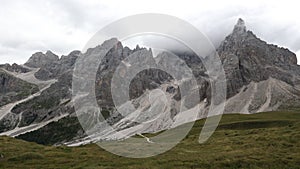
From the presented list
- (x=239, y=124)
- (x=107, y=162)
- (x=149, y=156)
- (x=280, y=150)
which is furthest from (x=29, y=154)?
(x=239, y=124)

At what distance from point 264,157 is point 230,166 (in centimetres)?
670

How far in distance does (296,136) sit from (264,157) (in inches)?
771

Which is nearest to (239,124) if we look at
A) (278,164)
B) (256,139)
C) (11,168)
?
(256,139)

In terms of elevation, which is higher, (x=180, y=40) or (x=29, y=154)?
(x=180, y=40)

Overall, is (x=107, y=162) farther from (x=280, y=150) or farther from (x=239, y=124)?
(x=239, y=124)

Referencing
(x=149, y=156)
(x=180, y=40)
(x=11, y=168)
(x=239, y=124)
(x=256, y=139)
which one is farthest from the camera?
(x=239, y=124)

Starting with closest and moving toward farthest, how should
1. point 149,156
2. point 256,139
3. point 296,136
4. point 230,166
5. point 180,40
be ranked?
point 180,40 → point 230,166 → point 149,156 → point 296,136 → point 256,139

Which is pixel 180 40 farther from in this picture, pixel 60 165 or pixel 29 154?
pixel 29 154

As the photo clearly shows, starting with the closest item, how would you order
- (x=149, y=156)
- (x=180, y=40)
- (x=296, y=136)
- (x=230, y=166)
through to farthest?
(x=180, y=40) → (x=230, y=166) → (x=149, y=156) → (x=296, y=136)

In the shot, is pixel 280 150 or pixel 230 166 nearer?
pixel 230 166

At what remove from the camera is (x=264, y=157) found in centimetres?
5212

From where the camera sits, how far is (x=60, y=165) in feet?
172

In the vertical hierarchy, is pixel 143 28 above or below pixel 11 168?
above

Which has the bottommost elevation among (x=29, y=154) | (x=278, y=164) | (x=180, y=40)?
(x=278, y=164)
